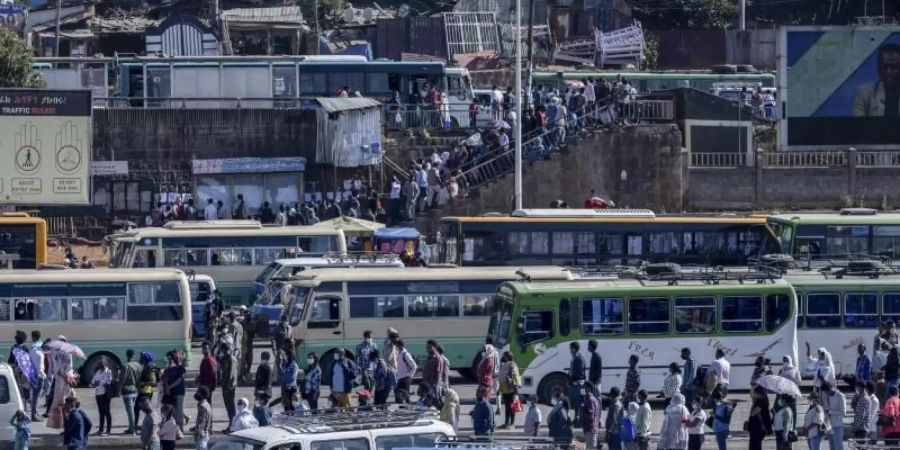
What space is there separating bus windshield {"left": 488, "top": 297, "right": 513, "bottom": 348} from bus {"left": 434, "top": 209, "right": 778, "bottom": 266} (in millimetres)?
9103

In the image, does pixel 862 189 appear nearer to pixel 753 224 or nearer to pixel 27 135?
pixel 753 224

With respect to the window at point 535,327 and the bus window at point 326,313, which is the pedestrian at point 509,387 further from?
the bus window at point 326,313

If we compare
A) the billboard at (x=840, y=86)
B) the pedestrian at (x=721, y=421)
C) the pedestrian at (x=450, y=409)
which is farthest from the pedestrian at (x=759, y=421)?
the billboard at (x=840, y=86)

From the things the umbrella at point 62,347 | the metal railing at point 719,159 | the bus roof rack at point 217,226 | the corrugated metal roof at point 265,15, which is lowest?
the umbrella at point 62,347

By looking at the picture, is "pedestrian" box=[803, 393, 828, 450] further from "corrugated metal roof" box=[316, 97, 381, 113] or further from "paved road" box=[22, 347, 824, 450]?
"corrugated metal roof" box=[316, 97, 381, 113]

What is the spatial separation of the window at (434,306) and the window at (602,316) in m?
3.62

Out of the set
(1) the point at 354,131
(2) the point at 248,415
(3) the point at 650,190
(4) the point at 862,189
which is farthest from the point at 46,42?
(2) the point at 248,415

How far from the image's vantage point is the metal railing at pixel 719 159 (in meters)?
54.1

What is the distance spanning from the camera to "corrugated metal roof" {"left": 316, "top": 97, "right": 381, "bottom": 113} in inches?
2013

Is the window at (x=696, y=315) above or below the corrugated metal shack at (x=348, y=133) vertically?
below

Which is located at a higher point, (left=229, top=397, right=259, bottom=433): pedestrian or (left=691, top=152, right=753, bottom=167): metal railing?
(left=691, top=152, right=753, bottom=167): metal railing

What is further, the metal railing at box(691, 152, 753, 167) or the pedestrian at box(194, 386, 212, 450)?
the metal railing at box(691, 152, 753, 167)

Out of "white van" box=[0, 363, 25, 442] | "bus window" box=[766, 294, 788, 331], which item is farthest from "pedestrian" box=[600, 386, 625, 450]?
"white van" box=[0, 363, 25, 442]

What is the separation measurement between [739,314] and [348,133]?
2291cm
